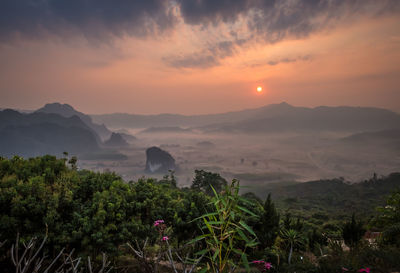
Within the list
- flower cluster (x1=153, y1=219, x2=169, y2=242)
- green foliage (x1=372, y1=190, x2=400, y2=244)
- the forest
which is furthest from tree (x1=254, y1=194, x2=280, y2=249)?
flower cluster (x1=153, y1=219, x2=169, y2=242)

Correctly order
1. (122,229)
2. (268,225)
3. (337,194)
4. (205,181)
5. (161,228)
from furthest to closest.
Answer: (337,194) → (205,181) → (268,225) → (122,229) → (161,228)

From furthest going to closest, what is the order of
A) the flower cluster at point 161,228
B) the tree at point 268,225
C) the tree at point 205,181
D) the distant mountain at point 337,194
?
the distant mountain at point 337,194 < the tree at point 205,181 < the tree at point 268,225 < the flower cluster at point 161,228

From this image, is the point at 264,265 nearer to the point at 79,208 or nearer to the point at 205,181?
the point at 79,208

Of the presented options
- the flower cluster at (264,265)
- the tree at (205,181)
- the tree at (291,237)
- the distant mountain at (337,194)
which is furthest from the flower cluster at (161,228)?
the distant mountain at (337,194)

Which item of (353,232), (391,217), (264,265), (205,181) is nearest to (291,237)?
(264,265)

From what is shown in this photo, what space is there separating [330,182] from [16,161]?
298 feet

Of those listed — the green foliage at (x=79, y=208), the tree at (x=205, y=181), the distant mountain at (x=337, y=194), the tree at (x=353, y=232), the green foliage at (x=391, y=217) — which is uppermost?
the green foliage at (x=79, y=208)


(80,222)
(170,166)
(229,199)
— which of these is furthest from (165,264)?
(170,166)

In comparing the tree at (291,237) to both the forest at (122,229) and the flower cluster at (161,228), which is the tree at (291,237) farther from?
Result: the flower cluster at (161,228)

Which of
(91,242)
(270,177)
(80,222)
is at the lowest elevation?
(270,177)

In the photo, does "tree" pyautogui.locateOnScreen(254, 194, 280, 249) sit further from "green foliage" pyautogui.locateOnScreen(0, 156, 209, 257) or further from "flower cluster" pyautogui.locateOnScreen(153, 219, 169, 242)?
"flower cluster" pyautogui.locateOnScreen(153, 219, 169, 242)

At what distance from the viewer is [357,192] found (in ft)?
203

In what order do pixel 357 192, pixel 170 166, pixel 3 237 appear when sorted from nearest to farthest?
1. pixel 3 237
2. pixel 357 192
3. pixel 170 166

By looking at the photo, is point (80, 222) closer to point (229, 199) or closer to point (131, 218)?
point (131, 218)
